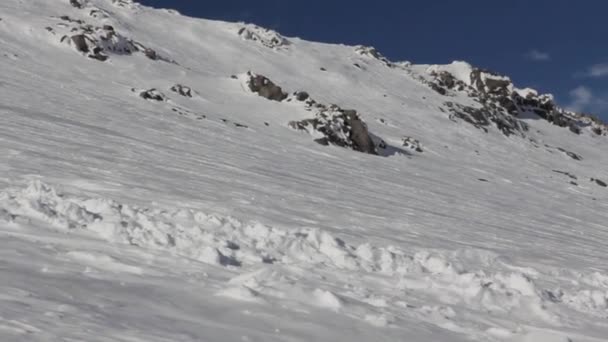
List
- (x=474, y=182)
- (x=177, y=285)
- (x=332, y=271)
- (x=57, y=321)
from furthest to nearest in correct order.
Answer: (x=474, y=182) < (x=332, y=271) < (x=177, y=285) < (x=57, y=321)

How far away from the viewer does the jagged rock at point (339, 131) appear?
30.1m

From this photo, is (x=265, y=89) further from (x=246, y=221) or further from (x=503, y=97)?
(x=503, y=97)

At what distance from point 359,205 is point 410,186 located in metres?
7.26

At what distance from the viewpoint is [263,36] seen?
57812 millimetres

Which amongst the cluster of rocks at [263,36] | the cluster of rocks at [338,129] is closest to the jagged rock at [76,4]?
the cluster of rocks at [263,36]

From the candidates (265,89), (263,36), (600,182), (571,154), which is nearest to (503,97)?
(571,154)

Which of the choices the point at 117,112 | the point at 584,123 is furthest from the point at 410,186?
the point at 584,123

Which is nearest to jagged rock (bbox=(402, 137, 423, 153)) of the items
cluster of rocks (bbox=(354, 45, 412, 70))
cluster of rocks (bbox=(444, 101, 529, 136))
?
cluster of rocks (bbox=(444, 101, 529, 136))

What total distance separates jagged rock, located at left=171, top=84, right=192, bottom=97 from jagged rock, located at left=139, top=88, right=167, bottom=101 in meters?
2.57

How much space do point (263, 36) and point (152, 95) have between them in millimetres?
31353

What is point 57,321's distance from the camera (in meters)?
3.93

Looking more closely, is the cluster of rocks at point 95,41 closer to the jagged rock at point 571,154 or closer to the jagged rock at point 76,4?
the jagged rock at point 76,4

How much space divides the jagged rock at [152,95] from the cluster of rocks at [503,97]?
39.4m

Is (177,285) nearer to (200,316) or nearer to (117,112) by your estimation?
(200,316)
